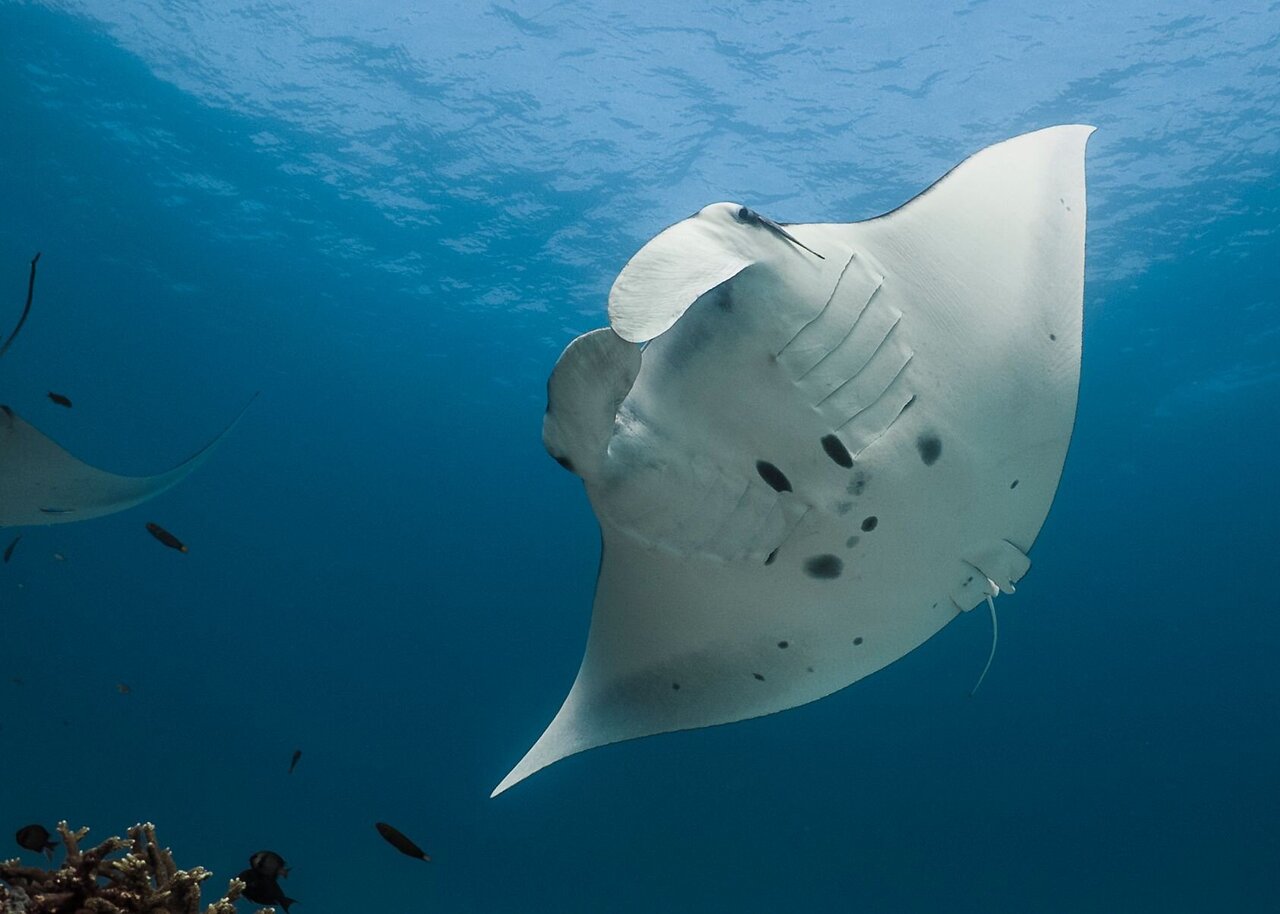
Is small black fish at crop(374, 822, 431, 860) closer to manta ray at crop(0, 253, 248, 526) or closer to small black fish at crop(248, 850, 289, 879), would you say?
small black fish at crop(248, 850, 289, 879)

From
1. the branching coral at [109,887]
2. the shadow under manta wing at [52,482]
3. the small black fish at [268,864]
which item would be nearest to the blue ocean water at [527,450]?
the shadow under manta wing at [52,482]

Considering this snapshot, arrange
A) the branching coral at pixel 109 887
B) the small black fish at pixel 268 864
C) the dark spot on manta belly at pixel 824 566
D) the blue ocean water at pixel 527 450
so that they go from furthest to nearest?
the blue ocean water at pixel 527 450
the small black fish at pixel 268 864
the dark spot on manta belly at pixel 824 566
the branching coral at pixel 109 887

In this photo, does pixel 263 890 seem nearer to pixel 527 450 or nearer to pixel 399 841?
pixel 399 841

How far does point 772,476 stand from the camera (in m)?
2.46

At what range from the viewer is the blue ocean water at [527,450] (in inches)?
410

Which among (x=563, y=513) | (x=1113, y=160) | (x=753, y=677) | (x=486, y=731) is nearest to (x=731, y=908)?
(x=486, y=731)

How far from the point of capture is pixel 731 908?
25.2 meters

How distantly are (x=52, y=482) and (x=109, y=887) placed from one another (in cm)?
264

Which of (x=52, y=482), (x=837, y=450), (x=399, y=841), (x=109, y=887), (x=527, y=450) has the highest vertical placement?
(x=837, y=450)

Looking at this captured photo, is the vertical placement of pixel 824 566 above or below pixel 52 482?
above

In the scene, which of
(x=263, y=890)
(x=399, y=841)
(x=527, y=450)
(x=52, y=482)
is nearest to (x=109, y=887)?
(x=263, y=890)

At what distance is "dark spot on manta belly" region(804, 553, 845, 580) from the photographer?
259cm

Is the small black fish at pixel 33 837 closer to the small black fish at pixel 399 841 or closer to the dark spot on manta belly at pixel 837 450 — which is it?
the small black fish at pixel 399 841

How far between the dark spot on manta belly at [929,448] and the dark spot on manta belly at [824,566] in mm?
426
